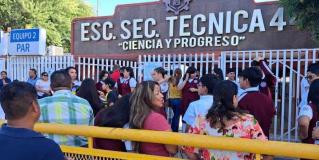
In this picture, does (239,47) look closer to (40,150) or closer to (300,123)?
(300,123)

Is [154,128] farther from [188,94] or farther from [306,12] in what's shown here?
[306,12]

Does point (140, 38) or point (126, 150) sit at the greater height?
point (140, 38)

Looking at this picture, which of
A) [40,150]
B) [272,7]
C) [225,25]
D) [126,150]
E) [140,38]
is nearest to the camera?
[40,150]

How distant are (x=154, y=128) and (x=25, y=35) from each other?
33.4 ft

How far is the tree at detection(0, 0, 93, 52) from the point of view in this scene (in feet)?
84.2

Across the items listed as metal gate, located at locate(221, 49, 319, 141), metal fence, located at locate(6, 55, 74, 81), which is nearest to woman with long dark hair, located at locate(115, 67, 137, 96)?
metal gate, located at locate(221, 49, 319, 141)

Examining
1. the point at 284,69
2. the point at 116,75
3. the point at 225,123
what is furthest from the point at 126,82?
the point at 225,123

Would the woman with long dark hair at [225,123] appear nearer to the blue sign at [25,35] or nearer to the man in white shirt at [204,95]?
the man in white shirt at [204,95]

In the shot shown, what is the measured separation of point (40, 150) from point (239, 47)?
40.4 feet

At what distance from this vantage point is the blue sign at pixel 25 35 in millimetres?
12055

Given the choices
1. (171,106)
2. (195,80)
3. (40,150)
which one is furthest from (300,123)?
(171,106)

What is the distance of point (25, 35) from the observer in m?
12.4

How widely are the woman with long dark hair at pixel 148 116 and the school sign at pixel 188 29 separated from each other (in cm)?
997

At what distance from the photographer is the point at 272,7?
42.6ft
